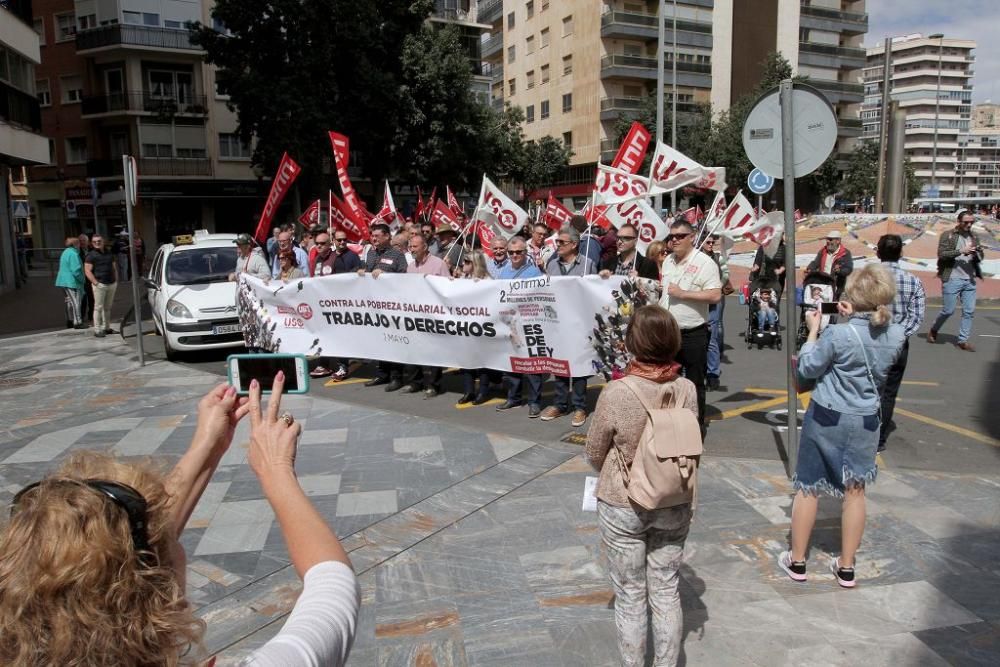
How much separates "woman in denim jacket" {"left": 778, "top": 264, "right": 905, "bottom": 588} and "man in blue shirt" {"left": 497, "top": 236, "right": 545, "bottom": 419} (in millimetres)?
3741

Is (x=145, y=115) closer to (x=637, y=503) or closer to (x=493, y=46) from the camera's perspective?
(x=493, y=46)

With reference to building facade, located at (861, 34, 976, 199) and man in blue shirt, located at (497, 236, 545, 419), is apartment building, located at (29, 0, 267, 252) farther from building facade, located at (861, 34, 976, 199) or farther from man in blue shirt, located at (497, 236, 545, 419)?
building facade, located at (861, 34, 976, 199)

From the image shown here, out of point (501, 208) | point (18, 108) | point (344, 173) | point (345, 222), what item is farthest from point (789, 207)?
point (18, 108)

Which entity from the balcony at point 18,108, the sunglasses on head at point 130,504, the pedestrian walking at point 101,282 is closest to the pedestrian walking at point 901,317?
the sunglasses on head at point 130,504

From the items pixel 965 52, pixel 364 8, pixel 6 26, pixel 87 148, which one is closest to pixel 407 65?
pixel 364 8

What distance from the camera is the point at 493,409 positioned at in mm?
8219

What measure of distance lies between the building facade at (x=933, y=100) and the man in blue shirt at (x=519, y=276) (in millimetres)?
154932

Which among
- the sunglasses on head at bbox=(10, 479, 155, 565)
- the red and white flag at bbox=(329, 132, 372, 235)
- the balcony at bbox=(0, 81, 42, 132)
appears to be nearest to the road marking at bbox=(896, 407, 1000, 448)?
the sunglasses on head at bbox=(10, 479, 155, 565)

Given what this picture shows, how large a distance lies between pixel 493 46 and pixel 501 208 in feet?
200

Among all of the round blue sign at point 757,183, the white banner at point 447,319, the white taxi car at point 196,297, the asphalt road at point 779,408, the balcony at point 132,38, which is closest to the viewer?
the asphalt road at point 779,408

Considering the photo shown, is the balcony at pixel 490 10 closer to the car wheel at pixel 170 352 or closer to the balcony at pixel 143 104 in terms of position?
the balcony at pixel 143 104

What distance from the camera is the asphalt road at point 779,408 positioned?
6555mm

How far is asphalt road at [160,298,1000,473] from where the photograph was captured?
6.55m

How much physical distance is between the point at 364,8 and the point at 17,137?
12701mm
